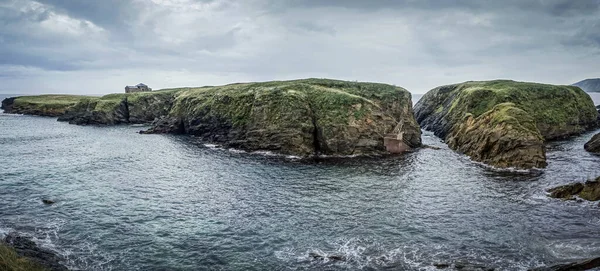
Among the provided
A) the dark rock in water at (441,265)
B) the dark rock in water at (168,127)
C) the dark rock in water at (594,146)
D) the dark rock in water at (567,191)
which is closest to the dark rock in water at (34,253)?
the dark rock in water at (441,265)

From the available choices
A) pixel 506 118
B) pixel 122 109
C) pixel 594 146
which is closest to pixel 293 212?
pixel 506 118

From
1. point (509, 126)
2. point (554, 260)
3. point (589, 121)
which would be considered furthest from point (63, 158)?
point (589, 121)

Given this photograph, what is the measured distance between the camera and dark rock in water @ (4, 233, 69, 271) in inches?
1133

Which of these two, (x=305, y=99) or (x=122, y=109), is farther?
(x=122, y=109)

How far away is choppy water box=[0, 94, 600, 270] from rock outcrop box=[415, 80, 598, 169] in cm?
492

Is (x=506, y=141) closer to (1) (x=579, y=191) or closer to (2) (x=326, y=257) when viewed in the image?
(1) (x=579, y=191)

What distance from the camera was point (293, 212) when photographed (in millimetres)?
43812

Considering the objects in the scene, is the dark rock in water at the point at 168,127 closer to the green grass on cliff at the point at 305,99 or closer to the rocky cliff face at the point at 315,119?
the green grass on cliff at the point at 305,99

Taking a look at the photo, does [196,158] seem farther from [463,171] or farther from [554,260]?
[554,260]

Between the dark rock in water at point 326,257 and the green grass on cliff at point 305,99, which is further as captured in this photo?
the green grass on cliff at point 305,99

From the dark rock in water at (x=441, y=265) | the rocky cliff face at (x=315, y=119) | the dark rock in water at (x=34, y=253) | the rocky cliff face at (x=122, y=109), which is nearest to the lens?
the dark rock in water at (x=34, y=253)

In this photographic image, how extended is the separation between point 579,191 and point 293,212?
3694 centimetres

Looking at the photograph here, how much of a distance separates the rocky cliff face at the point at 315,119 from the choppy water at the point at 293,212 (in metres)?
8.60

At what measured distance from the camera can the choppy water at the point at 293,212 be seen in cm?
3234
